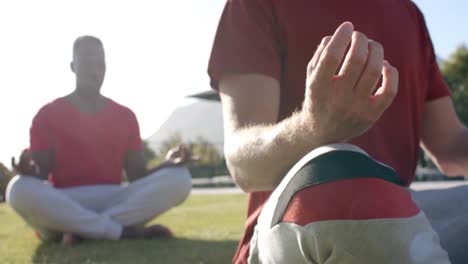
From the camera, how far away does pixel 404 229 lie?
0.77 m

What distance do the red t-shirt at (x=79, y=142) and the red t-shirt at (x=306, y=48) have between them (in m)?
2.17

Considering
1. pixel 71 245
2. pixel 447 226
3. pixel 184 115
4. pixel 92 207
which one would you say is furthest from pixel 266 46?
pixel 184 115

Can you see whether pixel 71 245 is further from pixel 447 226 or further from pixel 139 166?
pixel 447 226

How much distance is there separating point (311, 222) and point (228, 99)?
0.47 metres

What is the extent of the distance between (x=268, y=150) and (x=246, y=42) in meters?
0.40

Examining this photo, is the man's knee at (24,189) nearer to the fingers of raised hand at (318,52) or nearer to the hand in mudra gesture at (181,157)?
the hand in mudra gesture at (181,157)

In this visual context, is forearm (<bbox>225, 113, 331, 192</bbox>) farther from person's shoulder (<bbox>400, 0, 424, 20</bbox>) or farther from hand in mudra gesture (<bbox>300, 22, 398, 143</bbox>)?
person's shoulder (<bbox>400, 0, 424, 20</bbox>)

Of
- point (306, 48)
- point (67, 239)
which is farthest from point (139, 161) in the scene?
point (306, 48)

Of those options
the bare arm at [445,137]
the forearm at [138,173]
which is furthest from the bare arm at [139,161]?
the bare arm at [445,137]

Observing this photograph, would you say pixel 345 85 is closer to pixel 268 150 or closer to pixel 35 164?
pixel 268 150

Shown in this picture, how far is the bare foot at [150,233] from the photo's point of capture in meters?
3.06

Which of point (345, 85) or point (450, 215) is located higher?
point (345, 85)

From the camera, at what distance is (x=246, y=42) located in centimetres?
122

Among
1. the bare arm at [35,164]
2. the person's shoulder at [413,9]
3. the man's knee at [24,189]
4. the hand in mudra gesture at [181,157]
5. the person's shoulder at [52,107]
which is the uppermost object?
the person's shoulder at [413,9]
